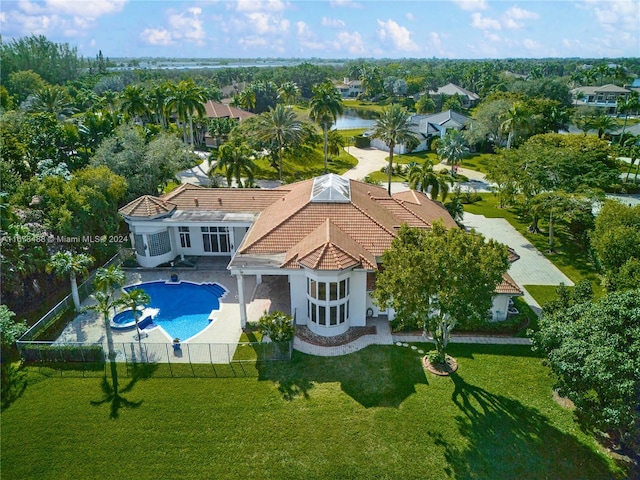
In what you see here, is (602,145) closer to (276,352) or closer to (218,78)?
(276,352)

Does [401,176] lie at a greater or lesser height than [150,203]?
lesser

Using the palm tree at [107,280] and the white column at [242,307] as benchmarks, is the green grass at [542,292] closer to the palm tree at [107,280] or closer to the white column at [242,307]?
the white column at [242,307]

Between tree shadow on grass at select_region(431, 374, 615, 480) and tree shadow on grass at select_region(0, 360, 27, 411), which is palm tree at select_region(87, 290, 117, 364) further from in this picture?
tree shadow on grass at select_region(431, 374, 615, 480)

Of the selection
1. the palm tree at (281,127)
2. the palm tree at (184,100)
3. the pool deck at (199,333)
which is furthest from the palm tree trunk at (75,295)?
the palm tree at (184,100)

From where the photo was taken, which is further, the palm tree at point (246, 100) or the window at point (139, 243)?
the palm tree at point (246, 100)

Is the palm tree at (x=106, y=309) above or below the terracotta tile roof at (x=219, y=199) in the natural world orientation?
A: below

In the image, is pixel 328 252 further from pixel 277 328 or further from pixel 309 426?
pixel 309 426

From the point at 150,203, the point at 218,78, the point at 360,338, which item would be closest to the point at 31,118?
the point at 150,203
